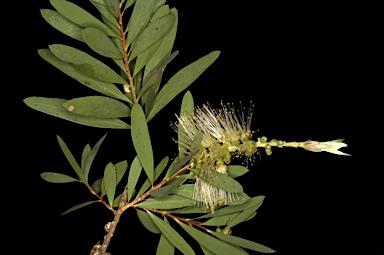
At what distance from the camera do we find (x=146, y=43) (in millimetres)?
2828

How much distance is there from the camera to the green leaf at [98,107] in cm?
280

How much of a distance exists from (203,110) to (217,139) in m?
0.15

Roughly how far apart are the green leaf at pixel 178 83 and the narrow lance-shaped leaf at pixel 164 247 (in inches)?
21.4

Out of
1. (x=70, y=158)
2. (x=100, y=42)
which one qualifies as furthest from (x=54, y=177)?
(x=100, y=42)

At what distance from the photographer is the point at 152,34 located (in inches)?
111

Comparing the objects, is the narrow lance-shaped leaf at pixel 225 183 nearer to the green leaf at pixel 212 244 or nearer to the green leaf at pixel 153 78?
the green leaf at pixel 212 244

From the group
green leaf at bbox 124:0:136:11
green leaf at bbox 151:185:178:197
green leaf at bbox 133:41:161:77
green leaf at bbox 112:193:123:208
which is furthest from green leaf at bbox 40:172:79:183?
green leaf at bbox 124:0:136:11

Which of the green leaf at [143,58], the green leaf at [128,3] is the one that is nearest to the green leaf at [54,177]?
the green leaf at [143,58]

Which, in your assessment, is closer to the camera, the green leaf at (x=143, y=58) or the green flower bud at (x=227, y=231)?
the green leaf at (x=143, y=58)

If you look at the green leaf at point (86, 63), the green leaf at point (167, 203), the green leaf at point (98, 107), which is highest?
the green leaf at point (86, 63)

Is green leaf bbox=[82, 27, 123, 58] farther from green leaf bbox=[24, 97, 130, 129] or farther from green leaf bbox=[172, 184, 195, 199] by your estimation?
green leaf bbox=[172, 184, 195, 199]

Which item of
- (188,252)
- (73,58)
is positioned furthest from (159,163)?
(73,58)

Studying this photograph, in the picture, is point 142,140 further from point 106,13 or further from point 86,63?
point 106,13

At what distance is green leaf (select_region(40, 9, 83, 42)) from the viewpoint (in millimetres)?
2865
